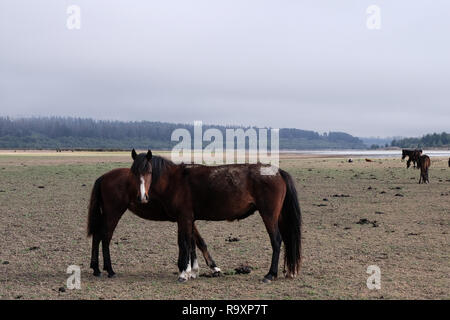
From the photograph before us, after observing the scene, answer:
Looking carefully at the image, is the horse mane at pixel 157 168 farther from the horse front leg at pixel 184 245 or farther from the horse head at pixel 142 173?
the horse front leg at pixel 184 245

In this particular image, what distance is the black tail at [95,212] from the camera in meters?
8.96

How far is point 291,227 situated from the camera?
8.66 meters

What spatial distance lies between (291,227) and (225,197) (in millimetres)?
1444

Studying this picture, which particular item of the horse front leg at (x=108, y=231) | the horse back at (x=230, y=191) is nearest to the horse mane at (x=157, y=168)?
the horse back at (x=230, y=191)

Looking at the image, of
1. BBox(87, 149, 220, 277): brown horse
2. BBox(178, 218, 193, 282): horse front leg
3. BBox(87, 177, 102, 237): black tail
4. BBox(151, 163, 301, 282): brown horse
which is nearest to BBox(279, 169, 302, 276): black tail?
BBox(151, 163, 301, 282): brown horse

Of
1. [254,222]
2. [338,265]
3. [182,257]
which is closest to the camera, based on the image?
[182,257]

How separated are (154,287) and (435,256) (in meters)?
6.33

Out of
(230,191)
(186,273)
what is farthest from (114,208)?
(230,191)

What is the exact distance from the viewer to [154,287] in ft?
26.1

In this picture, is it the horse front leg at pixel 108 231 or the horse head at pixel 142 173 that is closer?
the horse head at pixel 142 173

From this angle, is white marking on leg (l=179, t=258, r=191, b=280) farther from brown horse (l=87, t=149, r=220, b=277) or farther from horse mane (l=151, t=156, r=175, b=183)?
horse mane (l=151, t=156, r=175, b=183)

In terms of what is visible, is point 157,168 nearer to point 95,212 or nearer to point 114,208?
point 114,208
